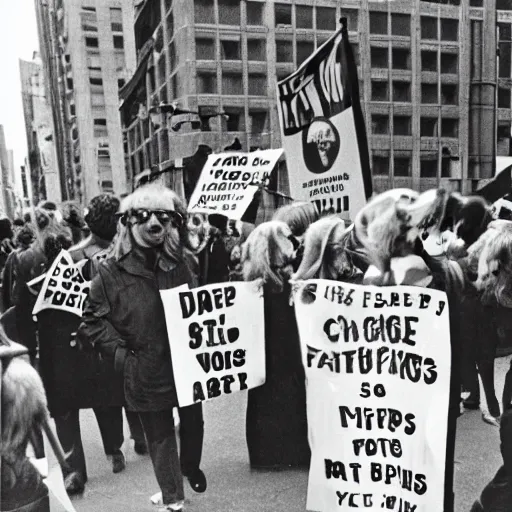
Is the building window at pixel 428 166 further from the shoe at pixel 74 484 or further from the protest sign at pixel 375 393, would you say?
the shoe at pixel 74 484

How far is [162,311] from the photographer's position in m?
2.48

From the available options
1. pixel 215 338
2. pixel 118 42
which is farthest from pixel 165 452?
pixel 118 42

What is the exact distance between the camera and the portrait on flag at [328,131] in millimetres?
3029

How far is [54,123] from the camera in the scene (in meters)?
3.07

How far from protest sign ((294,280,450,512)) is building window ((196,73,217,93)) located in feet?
10.1

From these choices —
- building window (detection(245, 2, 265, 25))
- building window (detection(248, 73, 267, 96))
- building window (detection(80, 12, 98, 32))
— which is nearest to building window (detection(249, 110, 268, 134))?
building window (detection(248, 73, 267, 96))

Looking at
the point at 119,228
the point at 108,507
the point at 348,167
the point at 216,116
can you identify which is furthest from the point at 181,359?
the point at 216,116

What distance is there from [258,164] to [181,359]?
93.3 inches

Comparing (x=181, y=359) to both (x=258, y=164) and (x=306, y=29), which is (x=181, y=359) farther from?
(x=306, y=29)

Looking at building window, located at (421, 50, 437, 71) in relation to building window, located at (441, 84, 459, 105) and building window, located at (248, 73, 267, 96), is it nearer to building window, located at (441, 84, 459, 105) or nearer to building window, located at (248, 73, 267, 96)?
building window, located at (441, 84, 459, 105)

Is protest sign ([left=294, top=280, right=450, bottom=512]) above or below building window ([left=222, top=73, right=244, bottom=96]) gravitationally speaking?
below

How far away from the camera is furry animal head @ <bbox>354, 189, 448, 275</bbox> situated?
2.21 m

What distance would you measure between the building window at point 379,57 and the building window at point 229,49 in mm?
1281

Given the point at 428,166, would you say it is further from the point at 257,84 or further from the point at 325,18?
the point at 257,84
